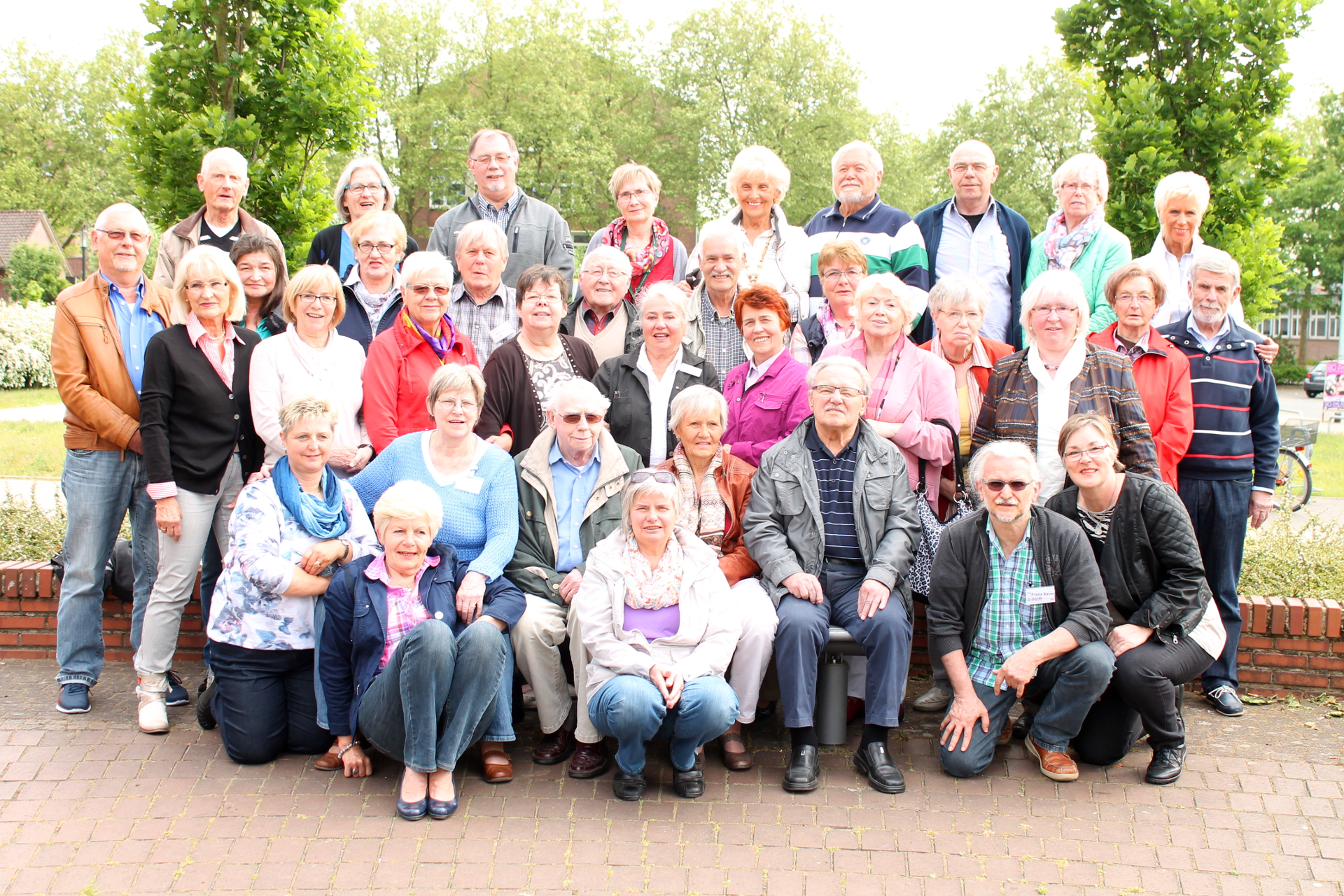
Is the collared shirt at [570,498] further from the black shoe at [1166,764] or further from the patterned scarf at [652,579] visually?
the black shoe at [1166,764]

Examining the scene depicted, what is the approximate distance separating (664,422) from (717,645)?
4.35ft

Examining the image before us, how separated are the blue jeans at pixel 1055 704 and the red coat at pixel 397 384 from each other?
288 centimetres

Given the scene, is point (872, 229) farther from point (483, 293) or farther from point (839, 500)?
point (483, 293)

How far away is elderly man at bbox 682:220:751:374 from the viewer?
5422 mm

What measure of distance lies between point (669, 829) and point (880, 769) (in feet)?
3.09

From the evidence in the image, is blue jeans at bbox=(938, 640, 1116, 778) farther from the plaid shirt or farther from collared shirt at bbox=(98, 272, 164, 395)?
collared shirt at bbox=(98, 272, 164, 395)

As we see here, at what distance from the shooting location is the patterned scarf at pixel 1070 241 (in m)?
5.62

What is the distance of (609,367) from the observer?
16.8 ft

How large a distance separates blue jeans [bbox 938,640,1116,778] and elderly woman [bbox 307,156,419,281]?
3.93 meters

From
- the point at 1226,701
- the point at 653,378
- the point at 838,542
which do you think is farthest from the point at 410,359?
the point at 1226,701

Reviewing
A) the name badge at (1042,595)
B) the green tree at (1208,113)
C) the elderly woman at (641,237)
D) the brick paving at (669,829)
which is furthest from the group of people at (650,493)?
the green tree at (1208,113)

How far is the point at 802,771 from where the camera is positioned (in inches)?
163

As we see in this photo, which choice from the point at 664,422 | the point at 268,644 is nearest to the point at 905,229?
the point at 664,422

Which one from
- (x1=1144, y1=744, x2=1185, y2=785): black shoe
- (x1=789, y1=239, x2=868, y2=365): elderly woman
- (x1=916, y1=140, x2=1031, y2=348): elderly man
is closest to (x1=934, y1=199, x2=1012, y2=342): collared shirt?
(x1=916, y1=140, x2=1031, y2=348): elderly man
